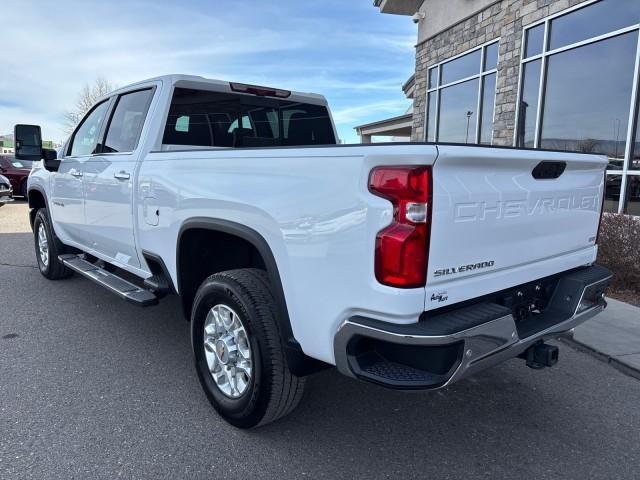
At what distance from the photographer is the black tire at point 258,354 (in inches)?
100

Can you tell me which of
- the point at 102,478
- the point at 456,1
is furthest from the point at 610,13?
the point at 102,478

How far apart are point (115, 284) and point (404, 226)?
283cm

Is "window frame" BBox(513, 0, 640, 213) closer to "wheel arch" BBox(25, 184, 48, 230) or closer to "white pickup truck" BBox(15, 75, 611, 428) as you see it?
"white pickup truck" BBox(15, 75, 611, 428)

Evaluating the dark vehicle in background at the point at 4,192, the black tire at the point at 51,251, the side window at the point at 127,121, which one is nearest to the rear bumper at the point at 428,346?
the side window at the point at 127,121

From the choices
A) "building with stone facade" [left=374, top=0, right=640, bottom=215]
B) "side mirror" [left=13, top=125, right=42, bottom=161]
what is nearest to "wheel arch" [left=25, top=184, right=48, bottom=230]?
"side mirror" [left=13, top=125, right=42, bottom=161]

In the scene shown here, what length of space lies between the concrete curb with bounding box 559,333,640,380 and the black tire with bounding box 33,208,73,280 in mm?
5155

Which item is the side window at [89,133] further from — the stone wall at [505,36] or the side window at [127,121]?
the stone wall at [505,36]

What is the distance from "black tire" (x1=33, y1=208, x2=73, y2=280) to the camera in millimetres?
5609

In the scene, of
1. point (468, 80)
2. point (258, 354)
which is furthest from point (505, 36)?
point (258, 354)

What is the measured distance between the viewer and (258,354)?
2.57 metres

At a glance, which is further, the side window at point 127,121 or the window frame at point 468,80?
the window frame at point 468,80

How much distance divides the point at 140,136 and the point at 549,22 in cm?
785

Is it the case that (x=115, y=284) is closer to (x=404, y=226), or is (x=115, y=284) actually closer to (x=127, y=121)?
(x=127, y=121)

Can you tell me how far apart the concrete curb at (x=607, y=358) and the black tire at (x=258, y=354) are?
210cm
